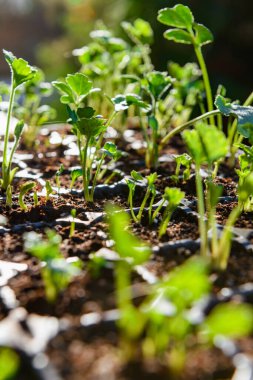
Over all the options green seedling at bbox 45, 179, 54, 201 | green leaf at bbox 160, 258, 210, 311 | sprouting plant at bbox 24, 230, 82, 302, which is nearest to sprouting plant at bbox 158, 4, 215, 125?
green seedling at bbox 45, 179, 54, 201

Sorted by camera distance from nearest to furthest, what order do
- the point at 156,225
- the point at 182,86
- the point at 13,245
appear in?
the point at 13,245 → the point at 156,225 → the point at 182,86

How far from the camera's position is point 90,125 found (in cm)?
113

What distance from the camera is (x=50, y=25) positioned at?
35.7 feet

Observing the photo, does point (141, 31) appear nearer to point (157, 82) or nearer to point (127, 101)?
point (157, 82)

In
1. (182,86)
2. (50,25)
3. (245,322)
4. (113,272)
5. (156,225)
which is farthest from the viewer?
(50,25)

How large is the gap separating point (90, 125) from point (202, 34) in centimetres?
52

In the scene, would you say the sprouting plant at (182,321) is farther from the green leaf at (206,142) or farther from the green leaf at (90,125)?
the green leaf at (90,125)

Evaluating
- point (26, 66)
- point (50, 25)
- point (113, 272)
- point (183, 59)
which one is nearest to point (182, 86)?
point (26, 66)

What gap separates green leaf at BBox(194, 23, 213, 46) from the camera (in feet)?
4.71

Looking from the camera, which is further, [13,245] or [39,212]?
[39,212]

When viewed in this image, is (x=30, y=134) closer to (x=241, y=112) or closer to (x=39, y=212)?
(x=39, y=212)

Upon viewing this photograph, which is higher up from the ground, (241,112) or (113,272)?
(241,112)

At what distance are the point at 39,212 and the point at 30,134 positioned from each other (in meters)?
0.70

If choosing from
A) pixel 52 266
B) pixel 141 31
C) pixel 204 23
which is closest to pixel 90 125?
pixel 52 266
